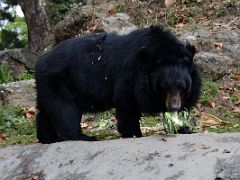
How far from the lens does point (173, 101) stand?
5.56 m

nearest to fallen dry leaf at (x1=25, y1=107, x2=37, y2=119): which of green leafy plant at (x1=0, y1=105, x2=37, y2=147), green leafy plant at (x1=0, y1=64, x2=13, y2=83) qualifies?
green leafy plant at (x1=0, y1=105, x2=37, y2=147)

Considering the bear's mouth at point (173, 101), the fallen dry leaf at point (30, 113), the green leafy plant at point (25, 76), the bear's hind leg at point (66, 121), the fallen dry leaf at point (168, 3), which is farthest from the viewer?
the fallen dry leaf at point (168, 3)

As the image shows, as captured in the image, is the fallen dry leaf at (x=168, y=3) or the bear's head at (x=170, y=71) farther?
the fallen dry leaf at (x=168, y=3)

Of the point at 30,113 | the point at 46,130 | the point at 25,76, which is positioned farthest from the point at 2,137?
the point at 25,76

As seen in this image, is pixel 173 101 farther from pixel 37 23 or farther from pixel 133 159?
pixel 37 23

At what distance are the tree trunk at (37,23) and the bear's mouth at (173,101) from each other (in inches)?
336

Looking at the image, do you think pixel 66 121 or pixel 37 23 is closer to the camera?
pixel 66 121

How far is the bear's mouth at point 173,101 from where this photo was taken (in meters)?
5.56

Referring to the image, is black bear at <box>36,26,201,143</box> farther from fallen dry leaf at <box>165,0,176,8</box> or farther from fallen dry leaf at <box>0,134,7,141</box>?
fallen dry leaf at <box>165,0,176,8</box>

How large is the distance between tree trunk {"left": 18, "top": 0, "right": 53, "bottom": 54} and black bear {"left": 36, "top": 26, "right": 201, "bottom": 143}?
7.24 m

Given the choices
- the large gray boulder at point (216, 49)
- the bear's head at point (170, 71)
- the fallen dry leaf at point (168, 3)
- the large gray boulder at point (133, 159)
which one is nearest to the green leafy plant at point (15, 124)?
the large gray boulder at point (133, 159)

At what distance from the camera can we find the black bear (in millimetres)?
5707

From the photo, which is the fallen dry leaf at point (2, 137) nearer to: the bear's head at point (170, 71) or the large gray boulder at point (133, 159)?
the large gray boulder at point (133, 159)

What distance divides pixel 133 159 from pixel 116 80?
1142 mm
